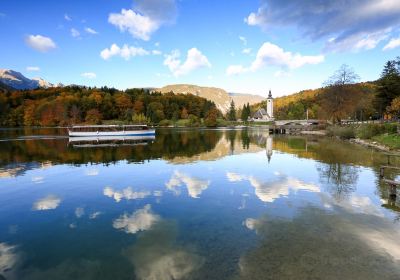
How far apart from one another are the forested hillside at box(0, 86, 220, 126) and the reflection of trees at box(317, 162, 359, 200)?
130 metres

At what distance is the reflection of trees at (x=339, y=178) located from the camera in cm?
2223

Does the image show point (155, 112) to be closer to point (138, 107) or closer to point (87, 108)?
point (138, 107)

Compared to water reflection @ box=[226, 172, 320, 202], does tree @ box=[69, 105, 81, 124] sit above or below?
above

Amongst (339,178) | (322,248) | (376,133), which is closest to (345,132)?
(376,133)

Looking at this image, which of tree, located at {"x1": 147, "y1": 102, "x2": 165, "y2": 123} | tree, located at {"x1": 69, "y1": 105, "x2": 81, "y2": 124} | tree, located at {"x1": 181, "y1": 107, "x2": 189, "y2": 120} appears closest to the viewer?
tree, located at {"x1": 69, "y1": 105, "x2": 81, "y2": 124}

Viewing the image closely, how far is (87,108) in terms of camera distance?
165 m

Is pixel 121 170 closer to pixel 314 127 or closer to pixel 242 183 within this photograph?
pixel 242 183

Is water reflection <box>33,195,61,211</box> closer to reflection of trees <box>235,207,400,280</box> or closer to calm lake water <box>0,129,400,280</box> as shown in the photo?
calm lake water <box>0,129,400,280</box>

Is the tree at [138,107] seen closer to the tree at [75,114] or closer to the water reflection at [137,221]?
the tree at [75,114]

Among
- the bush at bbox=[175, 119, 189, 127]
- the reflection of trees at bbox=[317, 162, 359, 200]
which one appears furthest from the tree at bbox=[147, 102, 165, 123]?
the reflection of trees at bbox=[317, 162, 359, 200]

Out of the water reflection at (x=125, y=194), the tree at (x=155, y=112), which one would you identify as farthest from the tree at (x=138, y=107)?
the water reflection at (x=125, y=194)

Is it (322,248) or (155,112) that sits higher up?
(155,112)

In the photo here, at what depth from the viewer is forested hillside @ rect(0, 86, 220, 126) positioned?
161 m

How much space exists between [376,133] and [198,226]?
57.7 metres
